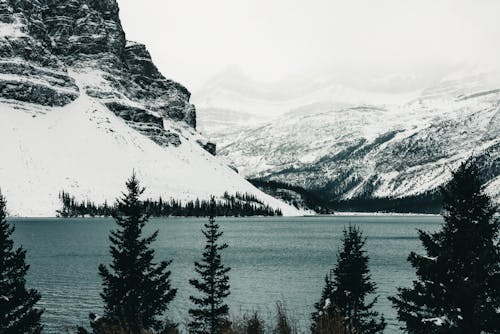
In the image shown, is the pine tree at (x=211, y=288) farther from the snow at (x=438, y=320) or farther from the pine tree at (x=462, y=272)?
the snow at (x=438, y=320)

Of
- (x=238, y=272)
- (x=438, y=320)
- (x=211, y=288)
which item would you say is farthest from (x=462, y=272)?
(x=238, y=272)

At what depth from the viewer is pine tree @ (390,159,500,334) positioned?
18797 mm

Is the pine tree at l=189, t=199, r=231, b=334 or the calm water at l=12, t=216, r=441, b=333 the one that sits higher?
the pine tree at l=189, t=199, r=231, b=334

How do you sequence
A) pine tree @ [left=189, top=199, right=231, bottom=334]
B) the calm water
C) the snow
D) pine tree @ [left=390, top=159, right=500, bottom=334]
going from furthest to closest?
the calm water, pine tree @ [left=189, top=199, right=231, bottom=334], the snow, pine tree @ [left=390, top=159, right=500, bottom=334]

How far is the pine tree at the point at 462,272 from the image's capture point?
18797 millimetres

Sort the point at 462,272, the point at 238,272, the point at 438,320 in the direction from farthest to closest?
the point at 238,272 → the point at 462,272 → the point at 438,320

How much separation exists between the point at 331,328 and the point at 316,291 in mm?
63839

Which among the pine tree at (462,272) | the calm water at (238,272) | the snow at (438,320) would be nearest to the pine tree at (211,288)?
the calm water at (238,272)

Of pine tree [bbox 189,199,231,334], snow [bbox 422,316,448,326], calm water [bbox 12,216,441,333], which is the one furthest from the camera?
calm water [bbox 12,216,441,333]

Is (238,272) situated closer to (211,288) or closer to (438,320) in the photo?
(211,288)

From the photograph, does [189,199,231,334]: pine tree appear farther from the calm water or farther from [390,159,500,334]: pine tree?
[390,159,500,334]: pine tree

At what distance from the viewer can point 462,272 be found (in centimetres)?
1934

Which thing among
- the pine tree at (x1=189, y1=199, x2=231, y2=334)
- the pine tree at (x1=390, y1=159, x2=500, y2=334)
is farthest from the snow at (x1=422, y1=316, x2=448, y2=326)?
the pine tree at (x1=189, y1=199, x2=231, y2=334)

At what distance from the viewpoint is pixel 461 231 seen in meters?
19.9
